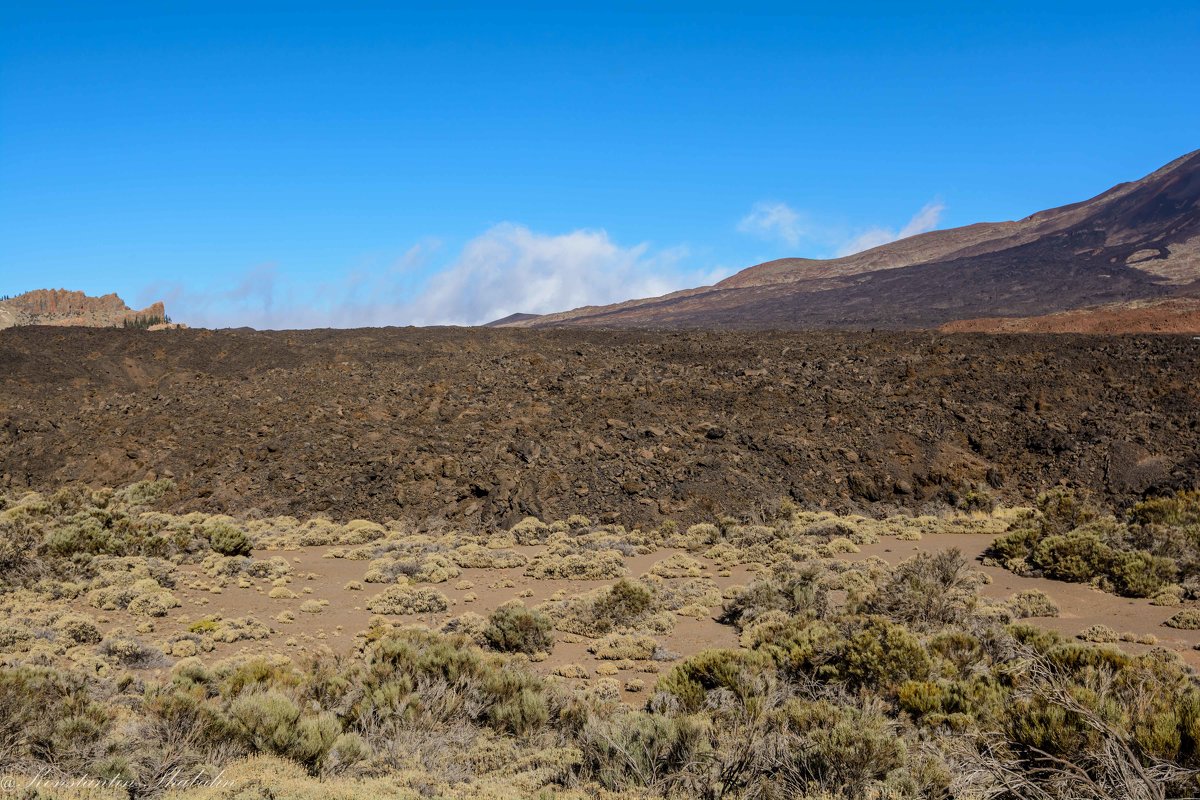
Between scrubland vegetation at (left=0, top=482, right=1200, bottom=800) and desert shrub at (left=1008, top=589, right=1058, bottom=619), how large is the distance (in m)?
0.04

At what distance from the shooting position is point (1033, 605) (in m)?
11.5

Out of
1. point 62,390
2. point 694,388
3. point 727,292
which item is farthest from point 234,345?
point 727,292

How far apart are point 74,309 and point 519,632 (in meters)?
59.7

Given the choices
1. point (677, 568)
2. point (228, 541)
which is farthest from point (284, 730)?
point (228, 541)

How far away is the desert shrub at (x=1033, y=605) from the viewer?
11.4 meters

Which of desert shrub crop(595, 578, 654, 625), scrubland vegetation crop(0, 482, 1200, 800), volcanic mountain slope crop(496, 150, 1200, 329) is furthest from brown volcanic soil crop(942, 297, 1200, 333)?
desert shrub crop(595, 578, 654, 625)

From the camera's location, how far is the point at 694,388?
82.0ft

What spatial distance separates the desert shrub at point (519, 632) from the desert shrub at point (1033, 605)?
6603 mm

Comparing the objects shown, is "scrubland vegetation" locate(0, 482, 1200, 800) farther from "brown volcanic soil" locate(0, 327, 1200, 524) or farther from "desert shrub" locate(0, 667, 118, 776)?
"brown volcanic soil" locate(0, 327, 1200, 524)

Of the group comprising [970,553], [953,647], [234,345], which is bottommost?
[970,553]

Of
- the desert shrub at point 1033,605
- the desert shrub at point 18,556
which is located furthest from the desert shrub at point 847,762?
the desert shrub at point 18,556

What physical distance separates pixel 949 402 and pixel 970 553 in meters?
8.46

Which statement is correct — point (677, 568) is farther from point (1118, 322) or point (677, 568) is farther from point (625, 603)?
point (1118, 322)

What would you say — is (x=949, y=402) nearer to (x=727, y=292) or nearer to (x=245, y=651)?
(x=245, y=651)
